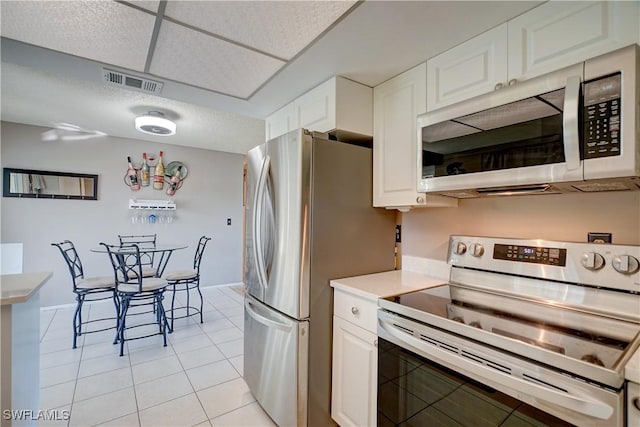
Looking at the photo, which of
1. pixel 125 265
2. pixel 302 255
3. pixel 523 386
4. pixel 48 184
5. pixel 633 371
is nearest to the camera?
pixel 633 371

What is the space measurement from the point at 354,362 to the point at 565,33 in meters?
1.74

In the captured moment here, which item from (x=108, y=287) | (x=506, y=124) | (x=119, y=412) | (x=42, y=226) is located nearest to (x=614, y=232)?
(x=506, y=124)

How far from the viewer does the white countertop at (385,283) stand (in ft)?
4.95

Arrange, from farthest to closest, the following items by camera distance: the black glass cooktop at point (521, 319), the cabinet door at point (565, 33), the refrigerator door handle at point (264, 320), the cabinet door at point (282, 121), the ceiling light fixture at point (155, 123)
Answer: the ceiling light fixture at point (155, 123) → the cabinet door at point (282, 121) → the refrigerator door handle at point (264, 320) → the cabinet door at point (565, 33) → the black glass cooktop at point (521, 319)

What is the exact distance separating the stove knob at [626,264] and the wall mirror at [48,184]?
5183 millimetres

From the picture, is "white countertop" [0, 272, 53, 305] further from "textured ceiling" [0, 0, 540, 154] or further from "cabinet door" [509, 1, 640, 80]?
"cabinet door" [509, 1, 640, 80]

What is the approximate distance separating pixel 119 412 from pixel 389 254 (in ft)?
6.69

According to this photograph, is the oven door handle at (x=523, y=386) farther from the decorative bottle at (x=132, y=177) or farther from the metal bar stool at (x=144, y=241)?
the decorative bottle at (x=132, y=177)

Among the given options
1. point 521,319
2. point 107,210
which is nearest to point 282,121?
point 521,319

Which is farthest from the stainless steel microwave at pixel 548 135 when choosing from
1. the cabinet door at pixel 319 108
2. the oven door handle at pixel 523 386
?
the oven door handle at pixel 523 386

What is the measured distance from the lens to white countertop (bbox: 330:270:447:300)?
4.95ft

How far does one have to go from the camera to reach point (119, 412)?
6.11 ft

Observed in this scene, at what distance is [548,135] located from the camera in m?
1.12

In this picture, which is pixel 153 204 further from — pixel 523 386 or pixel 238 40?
pixel 523 386
